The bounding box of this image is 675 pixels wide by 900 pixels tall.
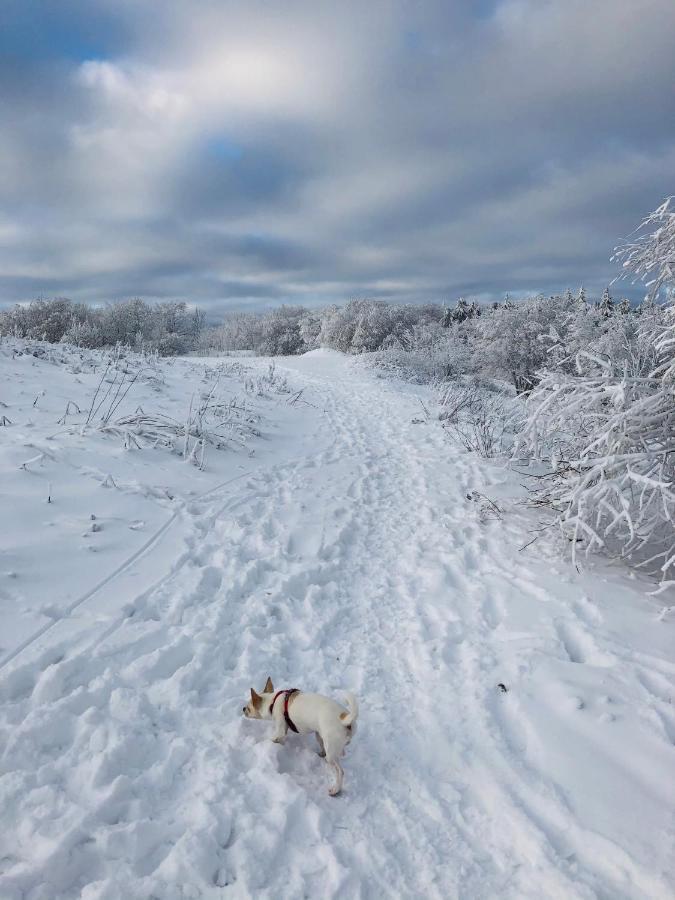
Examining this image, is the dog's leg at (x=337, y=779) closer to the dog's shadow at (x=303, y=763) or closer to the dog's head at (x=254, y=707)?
the dog's shadow at (x=303, y=763)

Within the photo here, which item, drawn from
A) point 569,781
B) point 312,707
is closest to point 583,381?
point 569,781

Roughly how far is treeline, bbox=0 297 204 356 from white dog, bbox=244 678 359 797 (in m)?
29.5

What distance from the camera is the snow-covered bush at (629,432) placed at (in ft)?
12.9

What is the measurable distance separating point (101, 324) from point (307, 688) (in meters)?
46.8

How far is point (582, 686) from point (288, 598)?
7.63 feet

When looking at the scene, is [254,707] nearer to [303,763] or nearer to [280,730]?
[280,730]

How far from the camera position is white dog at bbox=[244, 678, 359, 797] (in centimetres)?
230

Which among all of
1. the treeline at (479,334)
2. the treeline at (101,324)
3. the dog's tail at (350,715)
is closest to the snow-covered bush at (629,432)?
the dog's tail at (350,715)

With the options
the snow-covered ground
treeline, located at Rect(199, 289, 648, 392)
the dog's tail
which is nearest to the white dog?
the dog's tail

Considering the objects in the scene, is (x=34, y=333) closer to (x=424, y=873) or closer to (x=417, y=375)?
(x=417, y=375)

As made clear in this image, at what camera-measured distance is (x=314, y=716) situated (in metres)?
2.39

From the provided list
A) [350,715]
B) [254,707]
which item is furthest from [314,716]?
[254,707]

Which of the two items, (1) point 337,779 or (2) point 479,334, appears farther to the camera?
(2) point 479,334

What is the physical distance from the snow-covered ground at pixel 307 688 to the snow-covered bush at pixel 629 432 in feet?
2.28
